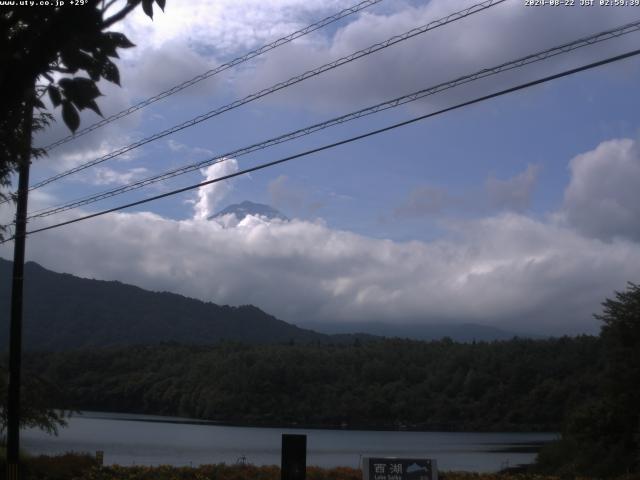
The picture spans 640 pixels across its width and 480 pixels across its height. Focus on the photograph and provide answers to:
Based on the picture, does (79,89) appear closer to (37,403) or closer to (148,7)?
(148,7)

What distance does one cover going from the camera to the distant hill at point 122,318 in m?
121

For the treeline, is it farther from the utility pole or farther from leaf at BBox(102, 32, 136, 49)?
leaf at BBox(102, 32, 136, 49)

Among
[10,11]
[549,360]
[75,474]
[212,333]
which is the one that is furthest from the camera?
[212,333]

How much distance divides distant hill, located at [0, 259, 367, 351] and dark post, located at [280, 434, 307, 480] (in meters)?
95.3

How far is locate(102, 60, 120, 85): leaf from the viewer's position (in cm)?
470

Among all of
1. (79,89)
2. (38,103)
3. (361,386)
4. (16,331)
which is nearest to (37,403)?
(16,331)

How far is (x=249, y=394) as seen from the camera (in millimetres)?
72250

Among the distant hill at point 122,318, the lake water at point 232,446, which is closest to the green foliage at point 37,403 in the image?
the lake water at point 232,446

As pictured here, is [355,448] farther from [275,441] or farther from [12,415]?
[12,415]

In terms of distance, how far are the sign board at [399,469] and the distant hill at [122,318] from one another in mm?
94100

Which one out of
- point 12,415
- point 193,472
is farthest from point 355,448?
point 12,415

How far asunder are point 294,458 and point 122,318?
5435 inches

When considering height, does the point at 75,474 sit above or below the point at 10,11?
below

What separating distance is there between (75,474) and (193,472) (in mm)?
2908
